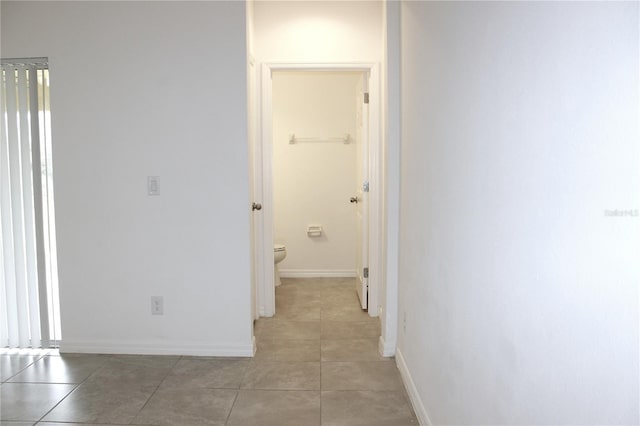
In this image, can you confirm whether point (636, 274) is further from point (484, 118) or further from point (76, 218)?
point (76, 218)

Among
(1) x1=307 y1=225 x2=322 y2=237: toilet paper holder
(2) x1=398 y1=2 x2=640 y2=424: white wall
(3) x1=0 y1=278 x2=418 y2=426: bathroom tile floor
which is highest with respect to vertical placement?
(2) x1=398 y1=2 x2=640 y2=424: white wall

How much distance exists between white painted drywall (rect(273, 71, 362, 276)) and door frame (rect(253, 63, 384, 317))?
1452 millimetres

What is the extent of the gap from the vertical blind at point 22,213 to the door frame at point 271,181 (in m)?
1.46

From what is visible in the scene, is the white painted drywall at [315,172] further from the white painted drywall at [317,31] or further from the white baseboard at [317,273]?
the white painted drywall at [317,31]

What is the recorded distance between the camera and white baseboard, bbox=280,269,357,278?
18.1ft

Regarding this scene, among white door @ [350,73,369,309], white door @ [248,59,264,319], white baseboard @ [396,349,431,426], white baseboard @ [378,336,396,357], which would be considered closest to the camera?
white baseboard @ [396,349,431,426]

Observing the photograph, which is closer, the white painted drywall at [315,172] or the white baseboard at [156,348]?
the white baseboard at [156,348]

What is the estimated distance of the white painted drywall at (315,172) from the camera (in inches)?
212

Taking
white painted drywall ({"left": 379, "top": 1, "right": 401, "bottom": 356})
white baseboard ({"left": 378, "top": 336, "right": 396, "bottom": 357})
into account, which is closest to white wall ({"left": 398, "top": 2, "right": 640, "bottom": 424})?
white painted drywall ({"left": 379, "top": 1, "right": 401, "bottom": 356})

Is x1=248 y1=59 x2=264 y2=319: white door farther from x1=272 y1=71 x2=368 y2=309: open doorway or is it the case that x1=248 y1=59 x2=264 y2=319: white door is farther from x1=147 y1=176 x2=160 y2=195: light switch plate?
x1=272 y1=71 x2=368 y2=309: open doorway

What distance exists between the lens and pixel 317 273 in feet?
18.1

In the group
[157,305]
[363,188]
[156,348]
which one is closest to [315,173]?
[363,188]

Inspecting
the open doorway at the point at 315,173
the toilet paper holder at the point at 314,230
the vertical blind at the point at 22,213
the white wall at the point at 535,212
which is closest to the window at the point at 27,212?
the vertical blind at the point at 22,213

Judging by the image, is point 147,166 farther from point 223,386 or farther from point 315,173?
point 315,173
